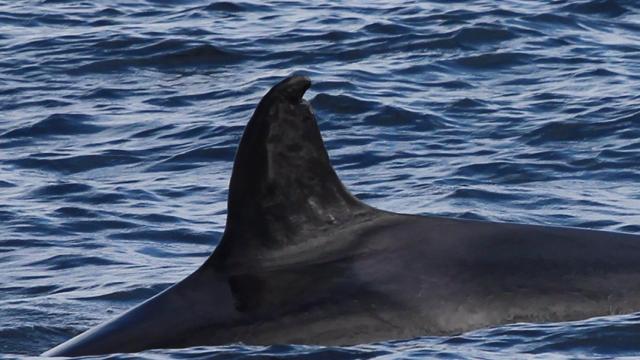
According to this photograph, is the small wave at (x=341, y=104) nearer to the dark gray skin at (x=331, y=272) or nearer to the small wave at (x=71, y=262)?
the small wave at (x=71, y=262)

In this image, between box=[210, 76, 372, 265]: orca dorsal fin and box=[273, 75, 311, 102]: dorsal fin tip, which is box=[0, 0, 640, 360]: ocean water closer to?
box=[210, 76, 372, 265]: orca dorsal fin

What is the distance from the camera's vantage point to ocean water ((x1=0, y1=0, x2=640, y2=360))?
473 inches

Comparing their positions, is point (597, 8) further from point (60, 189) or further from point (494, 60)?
point (60, 189)

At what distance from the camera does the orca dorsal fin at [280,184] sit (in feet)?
28.0

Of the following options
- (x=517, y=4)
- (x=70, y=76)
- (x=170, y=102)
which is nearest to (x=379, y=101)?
→ (x=170, y=102)

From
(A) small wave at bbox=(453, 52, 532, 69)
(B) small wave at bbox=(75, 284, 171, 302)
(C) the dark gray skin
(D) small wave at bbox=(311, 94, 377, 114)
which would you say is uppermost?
(C) the dark gray skin

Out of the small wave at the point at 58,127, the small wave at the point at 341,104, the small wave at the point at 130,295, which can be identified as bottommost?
the small wave at the point at 130,295

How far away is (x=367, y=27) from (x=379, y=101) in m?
4.69

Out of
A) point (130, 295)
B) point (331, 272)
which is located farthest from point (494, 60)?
point (331, 272)

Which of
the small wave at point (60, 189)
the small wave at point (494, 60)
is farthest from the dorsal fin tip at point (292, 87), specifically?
the small wave at point (494, 60)

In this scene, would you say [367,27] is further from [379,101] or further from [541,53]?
[379,101]

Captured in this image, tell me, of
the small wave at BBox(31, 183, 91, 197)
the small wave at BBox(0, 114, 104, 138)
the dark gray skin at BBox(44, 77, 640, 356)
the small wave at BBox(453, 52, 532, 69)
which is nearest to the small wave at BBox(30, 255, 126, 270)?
the small wave at BBox(31, 183, 91, 197)

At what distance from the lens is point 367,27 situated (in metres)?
23.5

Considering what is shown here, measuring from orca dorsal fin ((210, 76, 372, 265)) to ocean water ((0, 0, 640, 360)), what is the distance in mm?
617
